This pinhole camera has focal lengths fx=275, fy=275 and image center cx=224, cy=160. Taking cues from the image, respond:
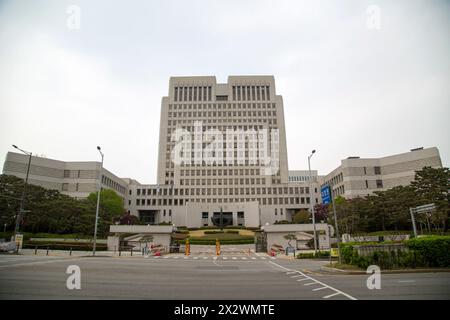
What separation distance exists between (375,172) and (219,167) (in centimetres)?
4763

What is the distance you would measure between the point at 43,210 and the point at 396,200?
62.8 m

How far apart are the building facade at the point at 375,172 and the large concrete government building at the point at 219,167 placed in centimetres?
37

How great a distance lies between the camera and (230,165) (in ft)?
314

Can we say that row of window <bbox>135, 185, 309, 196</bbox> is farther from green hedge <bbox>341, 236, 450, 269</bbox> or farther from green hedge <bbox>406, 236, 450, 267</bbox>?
green hedge <bbox>406, 236, 450, 267</bbox>

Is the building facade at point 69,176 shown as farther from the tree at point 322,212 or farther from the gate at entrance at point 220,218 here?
the tree at point 322,212

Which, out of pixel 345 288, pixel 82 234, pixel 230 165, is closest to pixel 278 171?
pixel 230 165

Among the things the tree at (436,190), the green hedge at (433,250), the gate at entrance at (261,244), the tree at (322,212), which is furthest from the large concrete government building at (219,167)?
Answer: the green hedge at (433,250)

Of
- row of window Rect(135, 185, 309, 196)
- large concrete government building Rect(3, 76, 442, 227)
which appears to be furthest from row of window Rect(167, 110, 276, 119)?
row of window Rect(135, 185, 309, 196)

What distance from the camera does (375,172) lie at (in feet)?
250

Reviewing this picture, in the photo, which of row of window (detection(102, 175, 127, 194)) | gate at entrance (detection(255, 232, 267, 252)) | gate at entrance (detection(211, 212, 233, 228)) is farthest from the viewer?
gate at entrance (detection(211, 212, 233, 228))

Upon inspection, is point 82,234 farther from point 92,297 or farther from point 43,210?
point 92,297

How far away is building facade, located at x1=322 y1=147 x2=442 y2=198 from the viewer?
70000 mm

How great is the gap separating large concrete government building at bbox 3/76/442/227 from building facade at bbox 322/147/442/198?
0.37m

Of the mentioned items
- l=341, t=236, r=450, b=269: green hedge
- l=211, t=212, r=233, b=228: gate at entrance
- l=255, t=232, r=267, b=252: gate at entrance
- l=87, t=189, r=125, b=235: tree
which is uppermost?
l=87, t=189, r=125, b=235: tree
